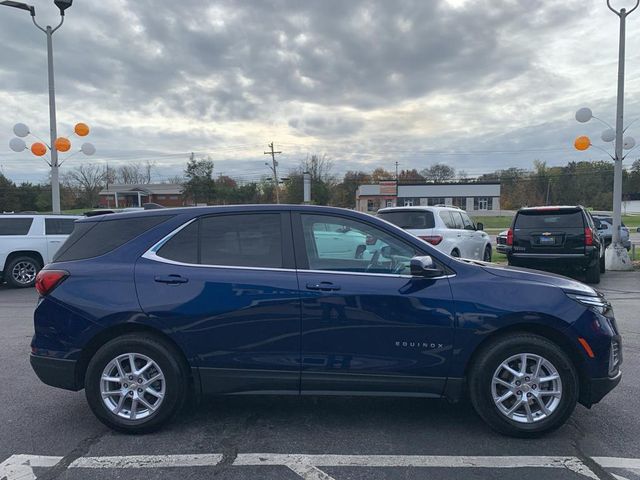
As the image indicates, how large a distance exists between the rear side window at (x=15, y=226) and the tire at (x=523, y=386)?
39.2 feet

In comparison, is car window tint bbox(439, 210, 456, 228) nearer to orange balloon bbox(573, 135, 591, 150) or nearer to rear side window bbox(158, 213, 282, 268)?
orange balloon bbox(573, 135, 591, 150)

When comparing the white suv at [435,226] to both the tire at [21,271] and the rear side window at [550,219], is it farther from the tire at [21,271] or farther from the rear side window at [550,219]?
the tire at [21,271]

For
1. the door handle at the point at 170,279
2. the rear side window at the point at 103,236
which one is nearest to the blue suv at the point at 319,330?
the door handle at the point at 170,279

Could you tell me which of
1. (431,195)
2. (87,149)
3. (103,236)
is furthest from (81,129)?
(431,195)

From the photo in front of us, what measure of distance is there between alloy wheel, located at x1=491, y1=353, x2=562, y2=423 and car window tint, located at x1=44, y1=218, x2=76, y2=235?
11.5 metres

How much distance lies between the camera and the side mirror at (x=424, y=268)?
3537mm

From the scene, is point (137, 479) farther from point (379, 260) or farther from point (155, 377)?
point (379, 260)

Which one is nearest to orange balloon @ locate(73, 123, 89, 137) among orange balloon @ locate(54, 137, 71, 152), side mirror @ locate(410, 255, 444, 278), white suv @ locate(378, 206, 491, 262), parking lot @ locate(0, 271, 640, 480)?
orange balloon @ locate(54, 137, 71, 152)

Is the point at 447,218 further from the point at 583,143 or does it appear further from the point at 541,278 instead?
the point at 541,278

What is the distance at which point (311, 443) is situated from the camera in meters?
3.55

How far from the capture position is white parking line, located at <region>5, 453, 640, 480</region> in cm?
320

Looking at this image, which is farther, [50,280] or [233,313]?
[50,280]

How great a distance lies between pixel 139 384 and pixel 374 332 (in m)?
1.82

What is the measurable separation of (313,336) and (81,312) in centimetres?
177
